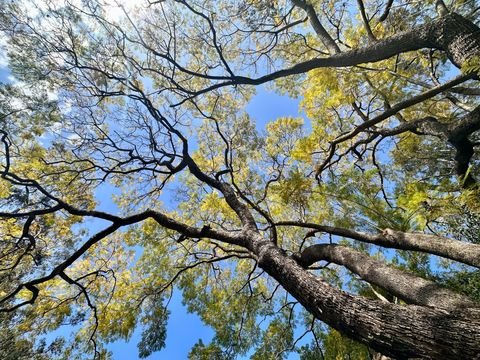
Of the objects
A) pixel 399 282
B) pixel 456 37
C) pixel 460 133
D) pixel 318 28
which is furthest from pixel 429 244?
pixel 318 28

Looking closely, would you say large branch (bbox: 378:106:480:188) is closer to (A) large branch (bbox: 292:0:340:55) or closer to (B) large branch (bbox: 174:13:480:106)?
(B) large branch (bbox: 174:13:480:106)

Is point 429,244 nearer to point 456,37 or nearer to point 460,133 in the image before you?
point 460,133

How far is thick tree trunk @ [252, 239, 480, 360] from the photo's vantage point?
4.14ft

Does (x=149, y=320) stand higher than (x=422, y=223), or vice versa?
(x=149, y=320)

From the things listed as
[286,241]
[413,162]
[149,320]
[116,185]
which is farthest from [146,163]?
[413,162]

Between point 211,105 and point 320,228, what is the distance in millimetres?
4364

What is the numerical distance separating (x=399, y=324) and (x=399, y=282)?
3.39 feet

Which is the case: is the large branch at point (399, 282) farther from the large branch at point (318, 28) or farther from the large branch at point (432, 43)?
the large branch at point (318, 28)

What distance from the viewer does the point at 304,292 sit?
2082 millimetres

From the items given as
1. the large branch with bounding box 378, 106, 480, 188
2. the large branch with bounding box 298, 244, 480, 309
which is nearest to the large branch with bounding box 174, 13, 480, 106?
the large branch with bounding box 378, 106, 480, 188

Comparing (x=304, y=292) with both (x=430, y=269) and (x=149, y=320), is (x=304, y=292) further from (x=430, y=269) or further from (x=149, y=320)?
(x=430, y=269)

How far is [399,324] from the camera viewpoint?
1452mm

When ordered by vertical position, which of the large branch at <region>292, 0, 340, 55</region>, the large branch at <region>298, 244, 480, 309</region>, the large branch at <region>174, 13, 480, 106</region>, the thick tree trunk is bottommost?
the thick tree trunk

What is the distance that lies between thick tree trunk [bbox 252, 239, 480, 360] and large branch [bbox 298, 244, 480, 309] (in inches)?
14.5
